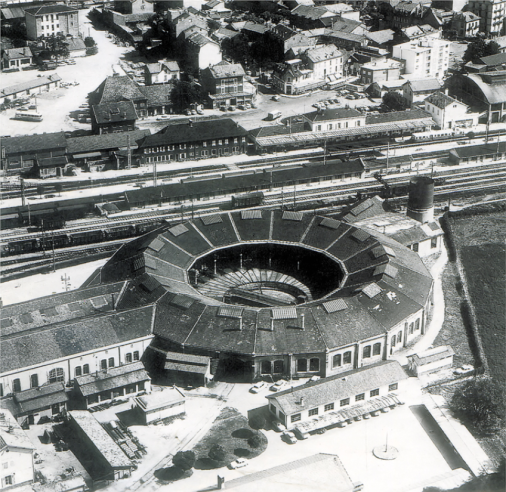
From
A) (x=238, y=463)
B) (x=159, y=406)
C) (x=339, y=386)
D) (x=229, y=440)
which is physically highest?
(x=339, y=386)

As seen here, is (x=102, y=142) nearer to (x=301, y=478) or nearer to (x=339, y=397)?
(x=339, y=397)

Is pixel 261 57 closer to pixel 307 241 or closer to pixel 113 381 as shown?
pixel 307 241

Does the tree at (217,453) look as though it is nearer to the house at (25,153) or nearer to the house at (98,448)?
the house at (98,448)

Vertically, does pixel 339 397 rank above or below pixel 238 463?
above

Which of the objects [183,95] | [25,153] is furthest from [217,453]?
[183,95]

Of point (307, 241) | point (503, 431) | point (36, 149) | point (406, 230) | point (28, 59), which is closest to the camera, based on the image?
point (503, 431)

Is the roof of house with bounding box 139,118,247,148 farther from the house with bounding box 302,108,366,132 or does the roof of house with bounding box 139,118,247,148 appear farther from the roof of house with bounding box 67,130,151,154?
the house with bounding box 302,108,366,132

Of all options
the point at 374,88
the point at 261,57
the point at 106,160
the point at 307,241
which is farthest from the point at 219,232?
the point at 261,57
